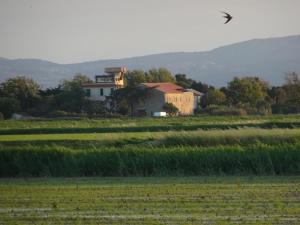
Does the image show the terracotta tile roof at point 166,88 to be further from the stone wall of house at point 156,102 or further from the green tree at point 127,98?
the green tree at point 127,98

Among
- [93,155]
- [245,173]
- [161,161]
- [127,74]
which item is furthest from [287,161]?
[127,74]

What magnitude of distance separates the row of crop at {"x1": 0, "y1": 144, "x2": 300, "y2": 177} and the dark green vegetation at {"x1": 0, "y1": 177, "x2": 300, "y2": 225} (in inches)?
105

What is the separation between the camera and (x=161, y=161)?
2992 centimetres

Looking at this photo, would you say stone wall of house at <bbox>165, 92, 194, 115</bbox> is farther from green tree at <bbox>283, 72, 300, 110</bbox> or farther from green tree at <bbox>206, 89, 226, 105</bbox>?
green tree at <bbox>283, 72, 300, 110</bbox>

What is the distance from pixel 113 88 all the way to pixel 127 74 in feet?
72.7

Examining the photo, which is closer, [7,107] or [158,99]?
[7,107]

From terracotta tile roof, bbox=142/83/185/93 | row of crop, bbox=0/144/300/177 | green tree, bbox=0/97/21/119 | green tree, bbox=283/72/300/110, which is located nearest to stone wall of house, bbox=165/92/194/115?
terracotta tile roof, bbox=142/83/185/93

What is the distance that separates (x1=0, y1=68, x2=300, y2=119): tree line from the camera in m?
120

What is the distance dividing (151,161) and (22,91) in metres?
112

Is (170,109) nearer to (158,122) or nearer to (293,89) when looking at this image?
(293,89)

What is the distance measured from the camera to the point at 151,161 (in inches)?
1180

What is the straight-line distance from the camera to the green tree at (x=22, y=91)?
449 ft

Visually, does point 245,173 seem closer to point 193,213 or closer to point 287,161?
point 287,161

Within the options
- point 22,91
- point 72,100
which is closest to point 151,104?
point 72,100
